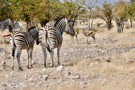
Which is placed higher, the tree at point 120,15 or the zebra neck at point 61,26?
the tree at point 120,15

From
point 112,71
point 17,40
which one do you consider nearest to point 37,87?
point 17,40

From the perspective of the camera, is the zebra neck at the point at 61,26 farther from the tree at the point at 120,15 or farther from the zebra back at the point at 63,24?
the tree at the point at 120,15

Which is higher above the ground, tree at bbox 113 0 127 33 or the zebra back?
tree at bbox 113 0 127 33

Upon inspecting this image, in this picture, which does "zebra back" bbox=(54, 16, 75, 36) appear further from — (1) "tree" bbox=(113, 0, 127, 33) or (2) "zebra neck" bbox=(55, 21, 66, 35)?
(1) "tree" bbox=(113, 0, 127, 33)

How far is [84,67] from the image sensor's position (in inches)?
402

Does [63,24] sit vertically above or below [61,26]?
above

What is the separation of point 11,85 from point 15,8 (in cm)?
2125

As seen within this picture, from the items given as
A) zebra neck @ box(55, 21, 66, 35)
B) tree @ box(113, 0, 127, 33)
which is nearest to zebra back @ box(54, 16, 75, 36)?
zebra neck @ box(55, 21, 66, 35)

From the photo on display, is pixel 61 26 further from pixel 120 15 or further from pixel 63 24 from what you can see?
pixel 120 15

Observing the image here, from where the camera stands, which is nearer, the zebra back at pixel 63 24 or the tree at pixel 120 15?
the zebra back at pixel 63 24

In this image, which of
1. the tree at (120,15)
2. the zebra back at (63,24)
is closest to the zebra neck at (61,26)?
the zebra back at (63,24)

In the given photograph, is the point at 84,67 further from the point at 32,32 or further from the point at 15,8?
the point at 15,8

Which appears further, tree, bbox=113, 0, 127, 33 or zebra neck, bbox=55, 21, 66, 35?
tree, bbox=113, 0, 127, 33

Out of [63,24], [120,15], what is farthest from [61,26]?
[120,15]
